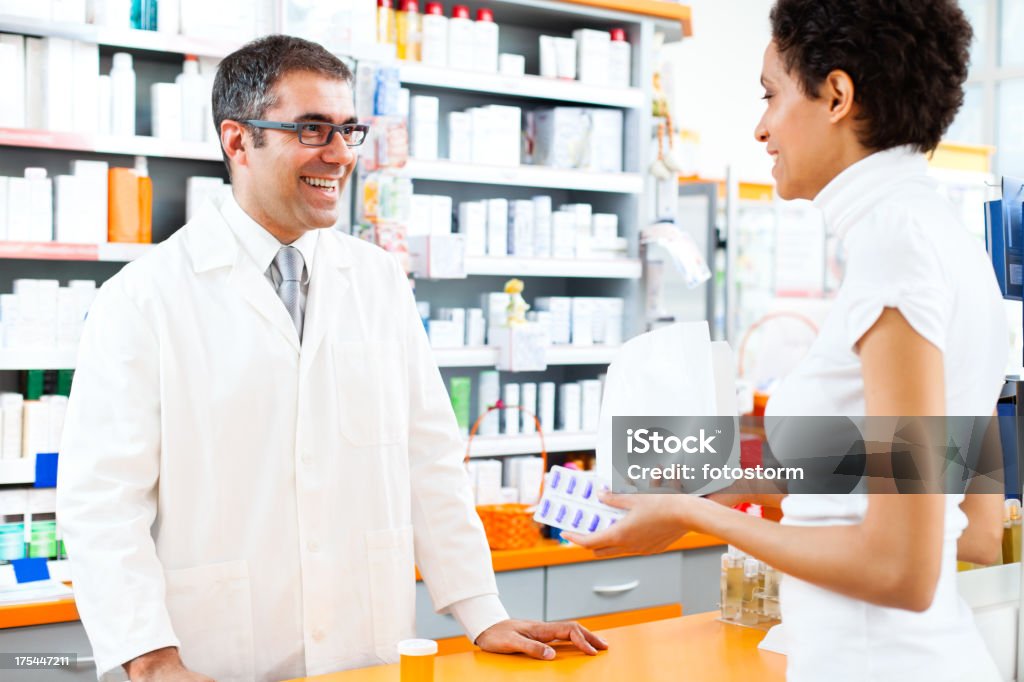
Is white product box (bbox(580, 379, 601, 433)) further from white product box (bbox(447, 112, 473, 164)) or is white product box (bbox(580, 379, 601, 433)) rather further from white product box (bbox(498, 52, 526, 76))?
white product box (bbox(498, 52, 526, 76))

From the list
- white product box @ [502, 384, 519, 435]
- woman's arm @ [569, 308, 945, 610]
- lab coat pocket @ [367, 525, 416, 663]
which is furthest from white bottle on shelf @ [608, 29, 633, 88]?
woman's arm @ [569, 308, 945, 610]

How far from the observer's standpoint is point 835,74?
3.91 feet

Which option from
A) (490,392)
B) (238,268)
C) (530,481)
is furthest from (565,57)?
(238,268)

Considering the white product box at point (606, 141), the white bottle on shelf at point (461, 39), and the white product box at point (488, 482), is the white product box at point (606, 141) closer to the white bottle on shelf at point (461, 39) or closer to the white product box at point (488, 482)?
the white bottle on shelf at point (461, 39)

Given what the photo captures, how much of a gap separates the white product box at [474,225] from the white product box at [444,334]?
0.30 m

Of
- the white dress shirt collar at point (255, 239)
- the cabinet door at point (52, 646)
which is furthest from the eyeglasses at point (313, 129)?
the cabinet door at point (52, 646)

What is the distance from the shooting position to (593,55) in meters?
4.46

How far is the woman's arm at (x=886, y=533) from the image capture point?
1087mm

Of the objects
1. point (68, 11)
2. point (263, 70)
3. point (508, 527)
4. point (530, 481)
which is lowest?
point (508, 527)

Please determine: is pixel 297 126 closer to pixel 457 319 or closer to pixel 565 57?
pixel 457 319

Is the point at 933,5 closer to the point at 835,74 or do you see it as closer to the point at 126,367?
the point at 835,74

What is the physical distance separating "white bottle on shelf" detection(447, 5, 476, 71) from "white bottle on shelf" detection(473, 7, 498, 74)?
0.02 m

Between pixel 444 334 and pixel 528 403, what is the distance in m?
0.49

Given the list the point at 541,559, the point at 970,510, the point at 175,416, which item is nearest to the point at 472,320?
the point at 541,559
